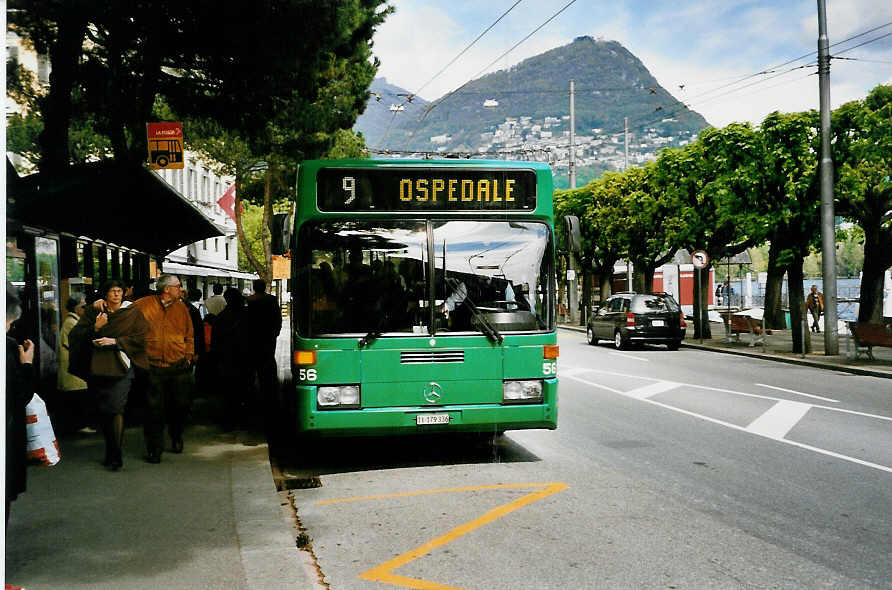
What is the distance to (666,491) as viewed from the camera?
730 cm

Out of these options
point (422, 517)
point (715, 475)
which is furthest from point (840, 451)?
point (422, 517)

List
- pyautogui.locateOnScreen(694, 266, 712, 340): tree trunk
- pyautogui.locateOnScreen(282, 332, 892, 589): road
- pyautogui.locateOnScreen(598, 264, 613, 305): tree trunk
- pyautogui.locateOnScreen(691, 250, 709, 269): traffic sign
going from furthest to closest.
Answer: pyautogui.locateOnScreen(598, 264, 613, 305): tree trunk
pyautogui.locateOnScreen(694, 266, 712, 340): tree trunk
pyautogui.locateOnScreen(691, 250, 709, 269): traffic sign
pyautogui.locateOnScreen(282, 332, 892, 589): road

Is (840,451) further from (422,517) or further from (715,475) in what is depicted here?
(422,517)

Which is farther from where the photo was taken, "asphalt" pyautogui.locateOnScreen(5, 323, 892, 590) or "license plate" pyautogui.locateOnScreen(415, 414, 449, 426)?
"license plate" pyautogui.locateOnScreen(415, 414, 449, 426)

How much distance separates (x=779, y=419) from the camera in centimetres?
1143

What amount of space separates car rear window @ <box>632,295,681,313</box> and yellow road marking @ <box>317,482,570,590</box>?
19665 mm

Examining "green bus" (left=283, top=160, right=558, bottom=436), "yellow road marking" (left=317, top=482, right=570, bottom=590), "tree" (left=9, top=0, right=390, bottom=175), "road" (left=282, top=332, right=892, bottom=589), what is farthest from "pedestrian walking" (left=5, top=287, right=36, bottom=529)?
"tree" (left=9, top=0, right=390, bottom=175)

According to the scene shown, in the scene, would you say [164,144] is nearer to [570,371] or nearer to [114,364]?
[114,364]

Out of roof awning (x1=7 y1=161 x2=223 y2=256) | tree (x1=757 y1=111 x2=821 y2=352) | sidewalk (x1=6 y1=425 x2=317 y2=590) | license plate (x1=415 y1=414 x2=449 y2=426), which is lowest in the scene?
sidewalk (x1=6 y1=425 x2=317 y2=590)

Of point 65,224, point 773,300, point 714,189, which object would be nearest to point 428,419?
point 65,224

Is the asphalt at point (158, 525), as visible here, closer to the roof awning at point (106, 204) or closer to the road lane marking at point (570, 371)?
the roof awning at point (106, 204)

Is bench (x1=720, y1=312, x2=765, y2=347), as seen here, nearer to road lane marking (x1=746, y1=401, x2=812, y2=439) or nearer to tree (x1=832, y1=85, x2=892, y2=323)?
tree (x1=832, y1=85, x2=892, y2=323)

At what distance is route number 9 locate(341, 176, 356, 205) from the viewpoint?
841cm

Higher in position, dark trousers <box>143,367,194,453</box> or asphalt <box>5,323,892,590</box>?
dark trousers <box>143,367,194,453</box>
